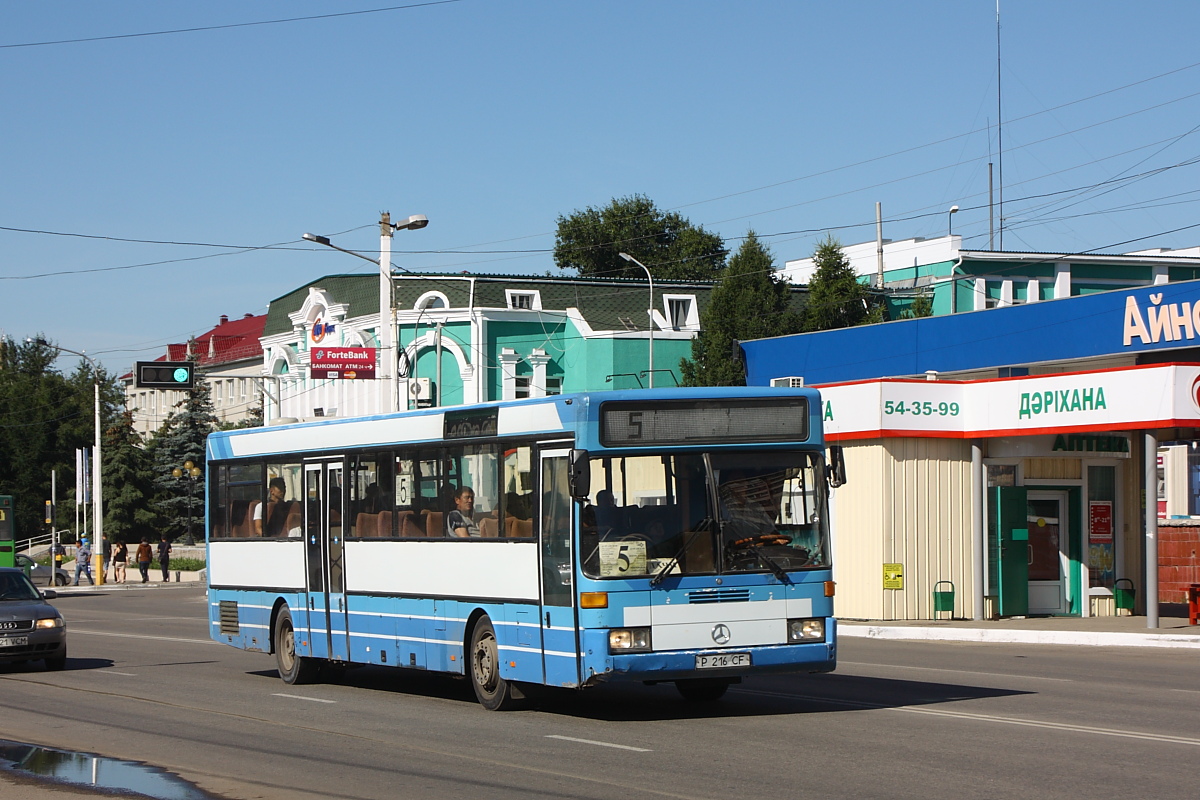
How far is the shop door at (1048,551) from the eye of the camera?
2841cm

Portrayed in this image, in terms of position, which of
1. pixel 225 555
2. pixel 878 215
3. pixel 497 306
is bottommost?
pixel 225 555

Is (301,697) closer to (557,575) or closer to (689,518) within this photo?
(557,575)

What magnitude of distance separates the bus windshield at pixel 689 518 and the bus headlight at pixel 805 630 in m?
0.47

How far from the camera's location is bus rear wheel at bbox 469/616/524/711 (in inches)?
552

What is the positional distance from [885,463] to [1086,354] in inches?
279

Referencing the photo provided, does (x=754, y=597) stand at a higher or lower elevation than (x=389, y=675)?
higher

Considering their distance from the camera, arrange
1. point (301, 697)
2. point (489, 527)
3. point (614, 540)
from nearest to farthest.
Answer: point (614, 540) < point (489, 527) < point (301, 697)

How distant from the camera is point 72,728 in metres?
13.8

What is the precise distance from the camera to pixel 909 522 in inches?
1084

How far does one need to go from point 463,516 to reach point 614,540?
98.7 inches

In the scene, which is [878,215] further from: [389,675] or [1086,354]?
[389,675]

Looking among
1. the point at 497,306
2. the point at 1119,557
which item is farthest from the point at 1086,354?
the point at 497,306

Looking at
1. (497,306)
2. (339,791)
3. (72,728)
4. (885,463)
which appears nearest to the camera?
(339,791)

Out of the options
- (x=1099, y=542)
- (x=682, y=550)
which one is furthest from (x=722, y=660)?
(x=1099, y=542)
